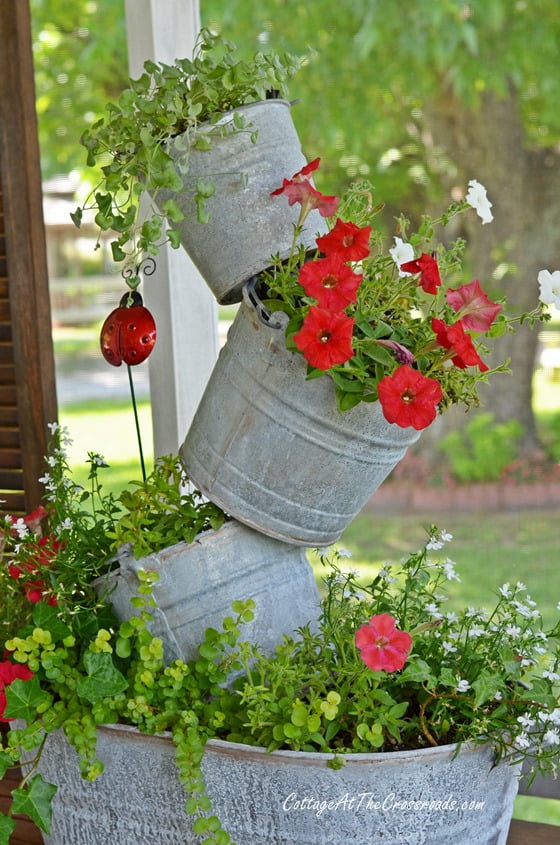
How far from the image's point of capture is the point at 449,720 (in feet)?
3.45

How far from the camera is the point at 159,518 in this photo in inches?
48.2

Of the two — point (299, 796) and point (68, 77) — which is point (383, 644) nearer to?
point (299, 796)

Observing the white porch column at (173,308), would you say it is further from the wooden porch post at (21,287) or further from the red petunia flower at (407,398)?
the red petunia flower at (407,398)

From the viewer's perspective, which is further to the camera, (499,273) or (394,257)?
(499,273)

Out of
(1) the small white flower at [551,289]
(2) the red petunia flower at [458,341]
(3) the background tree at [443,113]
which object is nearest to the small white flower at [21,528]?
(2) the red petunia flower at [458,341]

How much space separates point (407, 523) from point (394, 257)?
2308 mm

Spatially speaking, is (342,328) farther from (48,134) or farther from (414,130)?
(48,134)

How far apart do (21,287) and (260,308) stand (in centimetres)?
64

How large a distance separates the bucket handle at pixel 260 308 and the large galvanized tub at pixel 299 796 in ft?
1.48

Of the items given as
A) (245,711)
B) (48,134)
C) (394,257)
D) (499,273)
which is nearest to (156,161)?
(394,257)

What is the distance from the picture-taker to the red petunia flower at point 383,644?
1.00 meters

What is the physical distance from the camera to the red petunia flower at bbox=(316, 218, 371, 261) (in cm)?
103

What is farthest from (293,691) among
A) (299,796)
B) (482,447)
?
(482,447)

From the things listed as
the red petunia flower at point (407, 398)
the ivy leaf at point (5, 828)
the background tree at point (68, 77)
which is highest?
the background tree at point (68, 77)
